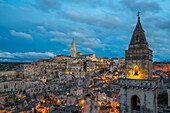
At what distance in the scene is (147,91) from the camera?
10344mm

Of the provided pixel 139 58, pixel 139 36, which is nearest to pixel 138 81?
pixel 139 58

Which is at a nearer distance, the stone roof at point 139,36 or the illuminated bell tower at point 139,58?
the illuminated bell tower at point 139,58

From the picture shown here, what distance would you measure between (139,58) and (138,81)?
7.48 feet

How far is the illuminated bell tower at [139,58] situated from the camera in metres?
10.9

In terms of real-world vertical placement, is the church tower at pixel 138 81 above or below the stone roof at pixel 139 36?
below

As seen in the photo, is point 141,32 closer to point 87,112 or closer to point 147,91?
point 147,91

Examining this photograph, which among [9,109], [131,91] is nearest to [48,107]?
[9,109]

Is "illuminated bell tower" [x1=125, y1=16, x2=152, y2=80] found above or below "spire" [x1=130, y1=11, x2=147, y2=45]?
below

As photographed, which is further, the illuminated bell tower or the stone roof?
the stone roof

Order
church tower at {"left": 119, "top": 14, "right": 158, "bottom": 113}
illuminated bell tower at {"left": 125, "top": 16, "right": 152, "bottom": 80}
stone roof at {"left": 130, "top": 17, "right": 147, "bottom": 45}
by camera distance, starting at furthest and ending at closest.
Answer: stone roof at {"left": 130, "top": 17, "right": 147, "bottom": 45} → illuminated bell tower at {"left": 125, "top": 16, "right": 152, "bottom": 80} → church tower at {"left": 119, "top": 14, "right": 158, "bottom": 113}

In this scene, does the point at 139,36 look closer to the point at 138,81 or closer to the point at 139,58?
the point at 139,58

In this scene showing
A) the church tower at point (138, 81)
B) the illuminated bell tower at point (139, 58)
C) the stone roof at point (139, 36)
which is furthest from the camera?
the stone roof at point (139, 36)

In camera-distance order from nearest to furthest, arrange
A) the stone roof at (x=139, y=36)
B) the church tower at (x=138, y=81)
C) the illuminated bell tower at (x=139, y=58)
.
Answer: the church tower at (x=138, y=81), the illuminated bell tower at (x=139, y=58), the stone roof at (x=139, y=36)

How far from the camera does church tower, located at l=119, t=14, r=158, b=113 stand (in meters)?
10.3
